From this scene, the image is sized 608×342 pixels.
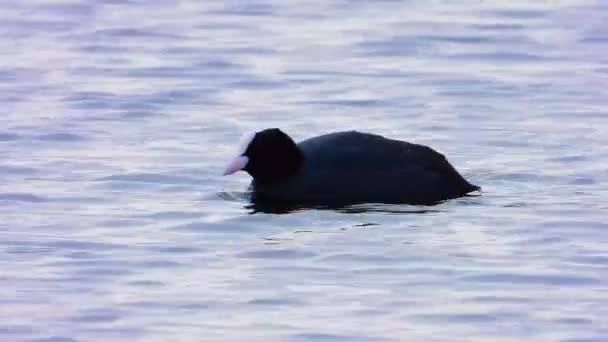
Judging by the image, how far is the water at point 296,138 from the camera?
10344mm

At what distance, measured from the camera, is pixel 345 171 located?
13555 mm

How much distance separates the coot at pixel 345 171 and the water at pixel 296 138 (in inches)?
9.5

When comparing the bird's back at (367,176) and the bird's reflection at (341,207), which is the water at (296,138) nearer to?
the bird's reflection at (341,207)

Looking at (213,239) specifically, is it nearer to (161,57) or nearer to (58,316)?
(58,316)

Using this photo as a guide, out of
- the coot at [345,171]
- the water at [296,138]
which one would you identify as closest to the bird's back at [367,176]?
the coot at [345,171]

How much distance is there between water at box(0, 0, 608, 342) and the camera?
1034 cm

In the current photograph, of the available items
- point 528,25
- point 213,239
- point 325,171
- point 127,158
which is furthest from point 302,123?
point 528,25

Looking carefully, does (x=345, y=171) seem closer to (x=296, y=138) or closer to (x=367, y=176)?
(x=367, y=176)

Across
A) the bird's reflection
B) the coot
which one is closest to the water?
the bird's reflection

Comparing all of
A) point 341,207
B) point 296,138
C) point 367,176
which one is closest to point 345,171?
point 367,176

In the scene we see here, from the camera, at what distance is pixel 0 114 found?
56.0 ft

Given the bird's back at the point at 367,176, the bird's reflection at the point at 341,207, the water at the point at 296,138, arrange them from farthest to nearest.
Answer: the bird's back at the point at 367,176 < the bird's reflection at the point at 341,207 < the water at the point at 296,138

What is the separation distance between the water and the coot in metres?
0.24

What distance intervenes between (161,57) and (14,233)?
26.6 ft
